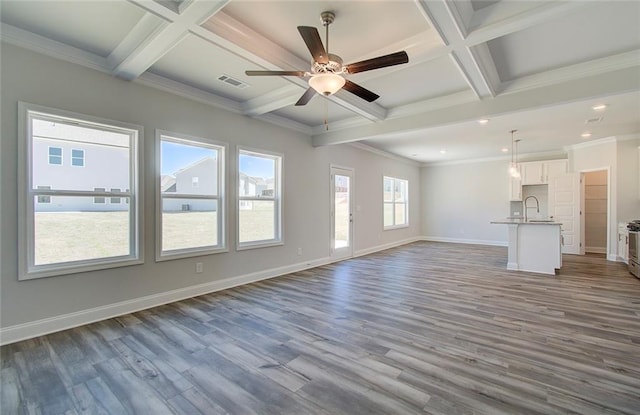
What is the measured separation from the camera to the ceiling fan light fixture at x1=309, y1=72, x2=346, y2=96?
2398 millimetres

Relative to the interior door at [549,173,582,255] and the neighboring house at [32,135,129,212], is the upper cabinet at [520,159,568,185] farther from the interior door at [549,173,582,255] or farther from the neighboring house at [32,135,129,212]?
the neighboring house at [32,135,129,212]

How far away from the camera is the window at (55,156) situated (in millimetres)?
3043

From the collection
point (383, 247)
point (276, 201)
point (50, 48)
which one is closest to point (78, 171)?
point (50, 48)

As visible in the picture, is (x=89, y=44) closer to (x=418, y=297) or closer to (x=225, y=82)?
(x=225, y=82)

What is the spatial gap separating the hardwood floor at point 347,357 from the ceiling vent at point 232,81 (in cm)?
288

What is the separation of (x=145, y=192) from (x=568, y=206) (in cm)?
938

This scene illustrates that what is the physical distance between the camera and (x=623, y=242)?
6121mm

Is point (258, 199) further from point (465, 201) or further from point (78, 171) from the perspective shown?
point (465, 201)

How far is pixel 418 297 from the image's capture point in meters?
4.02

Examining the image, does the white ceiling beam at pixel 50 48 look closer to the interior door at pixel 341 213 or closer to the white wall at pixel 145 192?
the white wall at pixel 145 192

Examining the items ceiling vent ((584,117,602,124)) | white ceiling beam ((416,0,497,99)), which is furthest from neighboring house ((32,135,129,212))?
ceiling vent ((584,117,602,124))

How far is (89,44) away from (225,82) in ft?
4.57

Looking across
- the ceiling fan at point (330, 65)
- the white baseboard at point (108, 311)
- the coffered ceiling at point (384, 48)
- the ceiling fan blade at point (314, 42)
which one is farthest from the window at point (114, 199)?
the ceiling fan blade at point (314, 42)

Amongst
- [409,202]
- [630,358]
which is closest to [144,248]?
[630,358]
